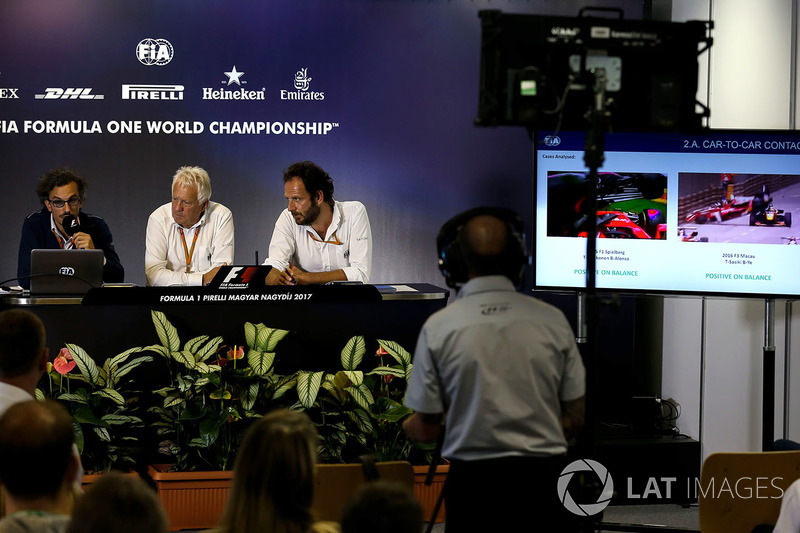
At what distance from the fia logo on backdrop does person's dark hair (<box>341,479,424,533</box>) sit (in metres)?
5.44

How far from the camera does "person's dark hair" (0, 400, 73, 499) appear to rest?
1.82m

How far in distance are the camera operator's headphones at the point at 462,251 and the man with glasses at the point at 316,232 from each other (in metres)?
3.42

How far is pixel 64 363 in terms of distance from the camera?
412cm

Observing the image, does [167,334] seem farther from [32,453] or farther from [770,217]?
[770,217]

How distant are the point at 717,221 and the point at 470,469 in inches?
97.9

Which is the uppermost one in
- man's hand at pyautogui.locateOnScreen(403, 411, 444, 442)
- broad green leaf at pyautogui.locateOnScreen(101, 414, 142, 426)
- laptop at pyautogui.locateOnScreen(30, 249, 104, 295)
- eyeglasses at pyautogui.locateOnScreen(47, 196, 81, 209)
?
eyeglasses at pyautogui.locateOnScreen(47, 196, 81, 209)

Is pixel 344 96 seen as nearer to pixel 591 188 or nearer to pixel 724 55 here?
pixel 724 55

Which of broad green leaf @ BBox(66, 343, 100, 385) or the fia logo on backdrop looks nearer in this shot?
broad green leaf @ BBox(66, 343, 100, 385)

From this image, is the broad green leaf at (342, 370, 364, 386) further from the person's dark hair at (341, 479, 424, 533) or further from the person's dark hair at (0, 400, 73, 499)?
the person's dark hair at (341, 479, 424, 533)

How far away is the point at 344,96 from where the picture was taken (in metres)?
6.57

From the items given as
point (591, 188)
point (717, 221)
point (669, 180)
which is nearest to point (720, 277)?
point (717, 221)

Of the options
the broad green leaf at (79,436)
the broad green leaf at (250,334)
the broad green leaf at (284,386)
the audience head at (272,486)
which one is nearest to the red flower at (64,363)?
the broad green leaf at (79,436)

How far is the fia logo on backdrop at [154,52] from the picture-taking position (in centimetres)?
646

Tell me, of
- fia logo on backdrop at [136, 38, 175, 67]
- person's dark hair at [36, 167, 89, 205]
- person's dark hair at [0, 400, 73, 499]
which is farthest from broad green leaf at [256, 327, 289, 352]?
fia logo on backdrop at [136, 38, 175, 67]
